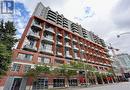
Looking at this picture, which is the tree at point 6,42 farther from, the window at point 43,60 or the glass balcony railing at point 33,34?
the window at point 43,60

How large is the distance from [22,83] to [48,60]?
1054 cm

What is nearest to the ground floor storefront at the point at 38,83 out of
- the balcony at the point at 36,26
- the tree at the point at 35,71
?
the tree at the point at 35,71

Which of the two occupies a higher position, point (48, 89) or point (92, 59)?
point (92, 59)

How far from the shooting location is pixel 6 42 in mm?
21562

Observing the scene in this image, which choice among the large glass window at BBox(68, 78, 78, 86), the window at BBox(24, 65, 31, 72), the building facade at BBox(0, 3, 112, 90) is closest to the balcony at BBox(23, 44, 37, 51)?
the building facade at BBox(0, 3, 112, 90)

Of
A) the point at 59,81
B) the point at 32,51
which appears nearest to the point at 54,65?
the point at 59,81

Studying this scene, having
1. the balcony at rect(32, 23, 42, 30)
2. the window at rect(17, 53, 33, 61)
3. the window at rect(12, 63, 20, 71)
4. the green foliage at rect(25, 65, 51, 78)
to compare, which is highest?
the balcony at rect(32, 23, 42, 30)

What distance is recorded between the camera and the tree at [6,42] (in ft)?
60.8

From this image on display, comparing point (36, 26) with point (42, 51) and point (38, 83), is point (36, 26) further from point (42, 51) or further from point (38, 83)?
point (38, 83)

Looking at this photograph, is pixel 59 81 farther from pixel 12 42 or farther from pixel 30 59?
pixel 12 42

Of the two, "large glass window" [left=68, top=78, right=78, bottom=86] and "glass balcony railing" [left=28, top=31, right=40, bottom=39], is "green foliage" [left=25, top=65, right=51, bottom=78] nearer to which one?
"glass balcony railing" [left=28, top=31, right=40, bottom=39]

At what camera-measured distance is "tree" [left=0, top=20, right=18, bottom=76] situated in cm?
1854

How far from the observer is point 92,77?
167 ft

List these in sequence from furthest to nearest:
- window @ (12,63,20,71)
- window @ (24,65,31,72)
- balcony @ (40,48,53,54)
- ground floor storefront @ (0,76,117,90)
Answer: balcony @ (40,48,53,54) < window @ (24,65,31,72) < window @ (12,63,20,71) < ground floor storefront @ (0,76,117,90)
